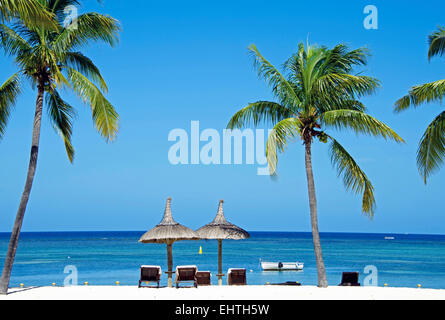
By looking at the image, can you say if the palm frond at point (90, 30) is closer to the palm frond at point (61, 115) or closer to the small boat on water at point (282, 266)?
the palm frond at point (61, 115)

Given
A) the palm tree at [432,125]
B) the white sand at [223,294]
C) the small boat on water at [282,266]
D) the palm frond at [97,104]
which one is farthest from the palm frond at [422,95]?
the small boat on water at [282,266]

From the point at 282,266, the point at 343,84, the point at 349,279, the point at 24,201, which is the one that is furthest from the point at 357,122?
the point at 282,266

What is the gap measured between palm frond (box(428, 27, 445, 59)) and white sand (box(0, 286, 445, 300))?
5.81 meters

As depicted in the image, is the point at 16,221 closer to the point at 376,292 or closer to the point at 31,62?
the point at 31,62

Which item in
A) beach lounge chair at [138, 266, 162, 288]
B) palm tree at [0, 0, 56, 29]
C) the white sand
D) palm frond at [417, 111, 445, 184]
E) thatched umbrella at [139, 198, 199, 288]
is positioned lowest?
the white sand

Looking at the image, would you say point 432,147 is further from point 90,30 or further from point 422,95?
point 90,30

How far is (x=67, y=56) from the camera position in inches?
505

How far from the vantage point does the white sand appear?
1127cm

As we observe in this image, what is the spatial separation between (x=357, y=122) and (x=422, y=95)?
1690 millimetres

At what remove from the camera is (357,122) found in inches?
527

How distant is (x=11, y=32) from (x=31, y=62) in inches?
32.9

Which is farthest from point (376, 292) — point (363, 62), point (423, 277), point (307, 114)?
point (423, 277)

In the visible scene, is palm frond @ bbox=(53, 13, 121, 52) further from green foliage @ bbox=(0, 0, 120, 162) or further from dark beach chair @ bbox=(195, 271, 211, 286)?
dark beach chair @ bbox=(195, 271, 211, 286)

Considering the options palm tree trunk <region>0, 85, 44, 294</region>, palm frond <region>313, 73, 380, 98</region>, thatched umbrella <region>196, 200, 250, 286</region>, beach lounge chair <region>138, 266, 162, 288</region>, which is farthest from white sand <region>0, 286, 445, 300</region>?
palm frond <region>313, 73, 380, 98</region>
